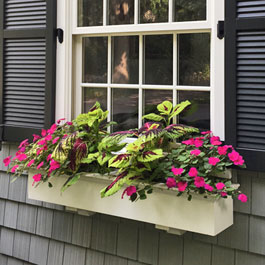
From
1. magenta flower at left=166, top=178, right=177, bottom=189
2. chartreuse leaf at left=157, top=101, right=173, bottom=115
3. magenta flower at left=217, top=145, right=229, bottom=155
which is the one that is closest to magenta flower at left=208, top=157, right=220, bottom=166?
magenta flower at left=217, top=145, right=229, bottom=155

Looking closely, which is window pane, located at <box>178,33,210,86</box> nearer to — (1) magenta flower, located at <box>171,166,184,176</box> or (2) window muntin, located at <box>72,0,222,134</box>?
(2) window muntin, located at <box>72,0,222,134</box>

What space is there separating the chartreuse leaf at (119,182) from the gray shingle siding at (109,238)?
1.67 ft

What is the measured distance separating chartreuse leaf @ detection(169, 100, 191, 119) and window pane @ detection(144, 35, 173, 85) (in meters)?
0.19

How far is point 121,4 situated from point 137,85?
48 centimetres

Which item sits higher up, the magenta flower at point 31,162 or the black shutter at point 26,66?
the black shutter at point 26,66

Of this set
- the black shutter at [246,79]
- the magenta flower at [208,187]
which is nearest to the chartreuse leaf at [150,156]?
the magenta flower at [208,187]

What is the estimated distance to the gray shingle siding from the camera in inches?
77.9

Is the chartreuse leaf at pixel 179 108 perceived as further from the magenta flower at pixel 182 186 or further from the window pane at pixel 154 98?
the magenta flower at pixel 182 186

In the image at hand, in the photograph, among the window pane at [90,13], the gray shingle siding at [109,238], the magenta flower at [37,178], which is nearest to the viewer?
the gray shingle siding at [109,238]

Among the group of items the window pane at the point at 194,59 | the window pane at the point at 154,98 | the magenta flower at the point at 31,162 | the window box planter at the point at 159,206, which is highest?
the window pane at the point at 194,59

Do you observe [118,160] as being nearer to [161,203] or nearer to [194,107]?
[161,203]

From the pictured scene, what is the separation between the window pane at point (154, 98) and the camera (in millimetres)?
2260

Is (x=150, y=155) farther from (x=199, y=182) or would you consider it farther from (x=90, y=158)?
(x=90, y=158)

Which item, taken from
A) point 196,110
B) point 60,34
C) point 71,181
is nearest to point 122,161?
point 71,181
